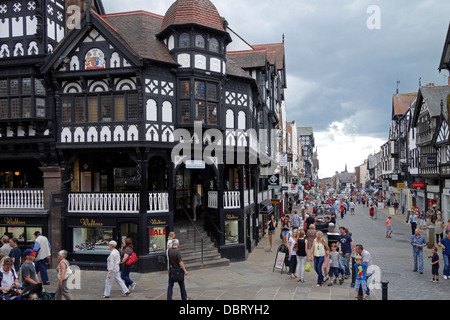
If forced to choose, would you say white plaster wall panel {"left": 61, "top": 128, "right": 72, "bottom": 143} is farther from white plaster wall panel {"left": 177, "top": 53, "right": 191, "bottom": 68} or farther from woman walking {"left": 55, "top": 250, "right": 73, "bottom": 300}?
woman walking {"left": 55, "top": 250, "right": 73, "bottom": 300}

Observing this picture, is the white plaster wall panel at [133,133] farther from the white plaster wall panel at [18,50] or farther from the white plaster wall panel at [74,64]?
the white plaster wall panel at [18,50]

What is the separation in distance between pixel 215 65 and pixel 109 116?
5.17 m

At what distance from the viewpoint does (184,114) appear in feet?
53.7

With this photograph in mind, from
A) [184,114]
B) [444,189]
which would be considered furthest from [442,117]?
[184,114]

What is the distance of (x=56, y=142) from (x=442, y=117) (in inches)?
1175

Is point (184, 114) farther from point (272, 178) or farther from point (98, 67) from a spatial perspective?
point (272, 178)

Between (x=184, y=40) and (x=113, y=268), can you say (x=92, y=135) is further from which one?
(x=113, y=268)

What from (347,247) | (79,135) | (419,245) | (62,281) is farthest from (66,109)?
(419,245)

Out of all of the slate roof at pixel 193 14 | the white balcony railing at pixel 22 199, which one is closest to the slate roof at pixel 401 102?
the slate roof at pixel 193 14

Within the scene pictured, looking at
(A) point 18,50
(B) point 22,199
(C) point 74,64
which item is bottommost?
(B) point 22,199

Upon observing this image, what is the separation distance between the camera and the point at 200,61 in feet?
54.3

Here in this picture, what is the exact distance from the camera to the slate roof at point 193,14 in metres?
16.4

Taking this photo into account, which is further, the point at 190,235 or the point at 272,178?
the point at 272,178

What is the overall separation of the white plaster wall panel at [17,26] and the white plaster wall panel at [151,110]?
21.5 feet
